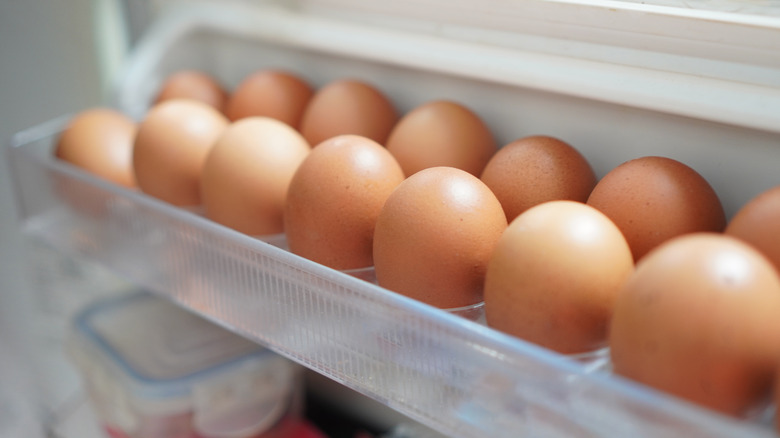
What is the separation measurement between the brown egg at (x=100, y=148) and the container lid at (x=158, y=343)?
274 mm

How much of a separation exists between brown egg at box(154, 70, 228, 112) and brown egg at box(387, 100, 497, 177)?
34cm

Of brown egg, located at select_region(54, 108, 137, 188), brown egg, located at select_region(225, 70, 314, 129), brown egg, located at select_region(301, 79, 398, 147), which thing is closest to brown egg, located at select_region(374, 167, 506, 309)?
brown egg, located at select_region(301, 79, 398, 147)

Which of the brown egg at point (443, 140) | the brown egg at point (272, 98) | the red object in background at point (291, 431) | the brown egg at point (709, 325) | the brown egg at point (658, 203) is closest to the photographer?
the brown egg at point (709, 325)

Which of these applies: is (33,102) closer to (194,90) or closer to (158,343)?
(194,90)

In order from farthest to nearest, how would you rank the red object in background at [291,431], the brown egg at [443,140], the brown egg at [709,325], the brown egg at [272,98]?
the red object in background at [291,431] → the brown egg at [272,98] → the brown egg at [443,140] → the brown egg at [709,325]

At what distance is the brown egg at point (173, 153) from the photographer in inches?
31.4

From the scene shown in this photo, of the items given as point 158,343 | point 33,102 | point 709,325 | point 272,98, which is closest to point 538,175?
point 709,325

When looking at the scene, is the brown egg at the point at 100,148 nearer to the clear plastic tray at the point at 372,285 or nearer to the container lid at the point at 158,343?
the clear plastic tray at the point at 372,285

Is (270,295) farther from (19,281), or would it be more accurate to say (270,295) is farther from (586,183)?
(19,281)

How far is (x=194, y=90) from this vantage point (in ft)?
3.21

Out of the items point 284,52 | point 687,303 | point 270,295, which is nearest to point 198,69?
point 284,52

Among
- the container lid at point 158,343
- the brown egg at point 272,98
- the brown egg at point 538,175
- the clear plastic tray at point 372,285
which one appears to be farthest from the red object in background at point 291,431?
the brown egg at point 538,175

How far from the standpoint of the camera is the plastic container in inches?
38.4

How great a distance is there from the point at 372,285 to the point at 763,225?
0.29m
